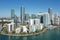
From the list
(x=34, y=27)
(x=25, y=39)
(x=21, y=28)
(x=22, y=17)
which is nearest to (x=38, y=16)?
(x=22, y=17)

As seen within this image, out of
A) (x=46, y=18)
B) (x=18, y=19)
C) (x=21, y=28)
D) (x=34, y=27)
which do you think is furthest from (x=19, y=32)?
(x=46, y=18)

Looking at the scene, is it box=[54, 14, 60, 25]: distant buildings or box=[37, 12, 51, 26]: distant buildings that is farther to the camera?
box=[54, 14, 60, 25]: distant buildings

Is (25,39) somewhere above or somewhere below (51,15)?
below

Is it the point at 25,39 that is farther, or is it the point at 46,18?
the point at 46,18

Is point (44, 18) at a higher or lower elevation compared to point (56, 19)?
higher

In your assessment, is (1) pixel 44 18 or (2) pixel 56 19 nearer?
(1) pixel 44 18

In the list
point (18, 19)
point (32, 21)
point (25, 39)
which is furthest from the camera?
point (18, 19)

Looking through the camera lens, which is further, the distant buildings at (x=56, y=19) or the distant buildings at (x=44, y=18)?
the distant buildings at (x=56, y=19)

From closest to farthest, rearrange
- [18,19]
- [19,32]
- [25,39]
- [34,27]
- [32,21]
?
[25,39] < [19,32] < [34,27] < [32,21] < [18,19]

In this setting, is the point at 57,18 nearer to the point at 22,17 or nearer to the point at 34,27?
the point at 22,17

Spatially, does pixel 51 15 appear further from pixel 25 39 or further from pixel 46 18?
pixel 25 39
